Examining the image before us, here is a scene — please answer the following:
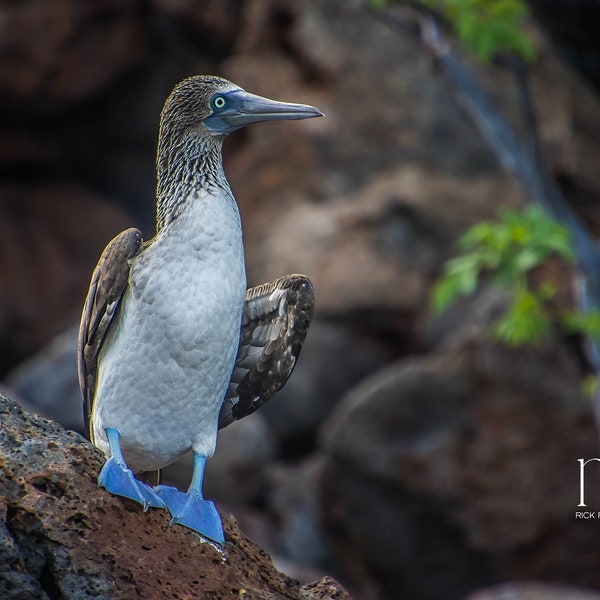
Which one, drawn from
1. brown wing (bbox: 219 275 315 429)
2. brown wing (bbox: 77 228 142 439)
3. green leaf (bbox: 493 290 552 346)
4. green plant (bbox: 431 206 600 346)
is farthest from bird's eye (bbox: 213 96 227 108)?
green leaf (bbox: 493 290 552 346)

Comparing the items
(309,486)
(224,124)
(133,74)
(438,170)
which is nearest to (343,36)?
(438,170)

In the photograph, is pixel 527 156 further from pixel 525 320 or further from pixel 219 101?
pixel 219 101

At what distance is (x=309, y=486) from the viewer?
13742 mm

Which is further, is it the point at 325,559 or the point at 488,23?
the point at 325,559

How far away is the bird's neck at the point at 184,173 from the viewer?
543 cm

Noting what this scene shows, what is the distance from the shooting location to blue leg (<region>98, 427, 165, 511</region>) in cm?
470

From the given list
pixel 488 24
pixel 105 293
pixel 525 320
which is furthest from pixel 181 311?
pixel 488 24

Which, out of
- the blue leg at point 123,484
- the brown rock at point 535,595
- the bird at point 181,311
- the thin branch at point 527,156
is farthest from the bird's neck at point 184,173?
the thin branch at point 527,156

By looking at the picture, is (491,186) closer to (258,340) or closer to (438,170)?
(438,170)

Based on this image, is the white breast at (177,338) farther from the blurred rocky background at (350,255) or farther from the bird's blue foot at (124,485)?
the blurred rocky background at (350,255)

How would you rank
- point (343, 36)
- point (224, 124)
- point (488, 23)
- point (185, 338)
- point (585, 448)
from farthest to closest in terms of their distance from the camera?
point (343, 36), point (585, 448), point (488, 23), point (224, 124), point (185, 338)

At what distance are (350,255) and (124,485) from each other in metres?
9.62

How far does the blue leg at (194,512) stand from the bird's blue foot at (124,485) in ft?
0.27

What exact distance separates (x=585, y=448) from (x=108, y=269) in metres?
8.20
